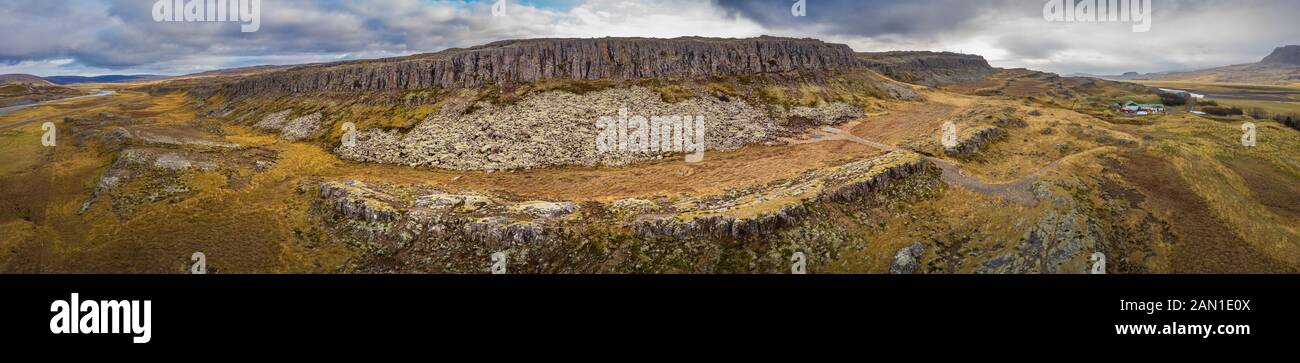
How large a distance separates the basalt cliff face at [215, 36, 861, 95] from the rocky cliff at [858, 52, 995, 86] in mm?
63439

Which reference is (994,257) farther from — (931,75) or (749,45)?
(931,75)

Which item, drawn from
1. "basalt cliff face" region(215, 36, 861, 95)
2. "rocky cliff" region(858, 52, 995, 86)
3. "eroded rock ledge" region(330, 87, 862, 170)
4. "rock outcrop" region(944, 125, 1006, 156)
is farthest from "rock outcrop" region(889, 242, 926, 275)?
"rocky cliff" region(858, 52, 995, 86)

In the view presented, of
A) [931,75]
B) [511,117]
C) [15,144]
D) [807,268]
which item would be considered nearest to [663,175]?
[807,268]

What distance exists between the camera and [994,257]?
981 inches

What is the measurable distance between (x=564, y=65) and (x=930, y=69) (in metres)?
144

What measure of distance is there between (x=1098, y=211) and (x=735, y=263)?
22.9 m

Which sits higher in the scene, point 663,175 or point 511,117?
point 511,117

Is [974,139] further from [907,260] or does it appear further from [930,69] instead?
[930,69]

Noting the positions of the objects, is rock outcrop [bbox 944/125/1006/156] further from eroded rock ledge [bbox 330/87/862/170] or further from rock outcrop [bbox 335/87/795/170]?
rock outcrop [bbox 335/87/795/170]

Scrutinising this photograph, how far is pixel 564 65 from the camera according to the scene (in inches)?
2478

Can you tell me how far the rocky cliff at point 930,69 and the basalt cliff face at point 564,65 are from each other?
63.4m

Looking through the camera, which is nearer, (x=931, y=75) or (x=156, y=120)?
(x=156, y=120)

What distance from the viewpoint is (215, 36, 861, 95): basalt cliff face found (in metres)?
59.9

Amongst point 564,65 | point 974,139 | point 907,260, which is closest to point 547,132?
point 564,65
